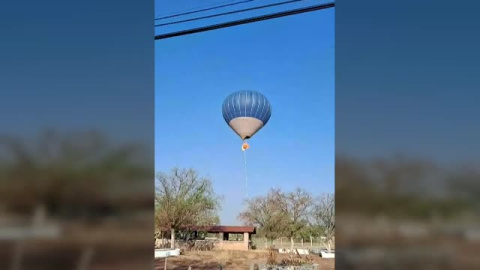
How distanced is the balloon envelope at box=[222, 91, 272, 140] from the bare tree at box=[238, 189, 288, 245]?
5466 mm

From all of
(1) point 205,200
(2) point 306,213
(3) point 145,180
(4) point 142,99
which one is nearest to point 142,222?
(3) point 145,180

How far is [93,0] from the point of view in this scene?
50 centimetres

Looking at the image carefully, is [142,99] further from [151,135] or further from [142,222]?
[142,222]

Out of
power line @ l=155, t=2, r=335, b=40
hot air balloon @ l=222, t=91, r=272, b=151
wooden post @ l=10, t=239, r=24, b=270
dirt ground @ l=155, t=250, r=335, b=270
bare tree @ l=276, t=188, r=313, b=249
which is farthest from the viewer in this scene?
bare tree @ l=276, t=188, r=313, b=249

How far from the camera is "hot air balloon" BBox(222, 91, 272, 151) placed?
4.61 meters

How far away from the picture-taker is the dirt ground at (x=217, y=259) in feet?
24.6

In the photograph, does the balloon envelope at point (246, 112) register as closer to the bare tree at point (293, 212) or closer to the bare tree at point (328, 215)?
the bare tree at point (328, 215)

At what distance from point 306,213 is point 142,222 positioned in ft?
32.2

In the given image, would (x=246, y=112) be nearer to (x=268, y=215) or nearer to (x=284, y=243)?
(x=268, y=215)

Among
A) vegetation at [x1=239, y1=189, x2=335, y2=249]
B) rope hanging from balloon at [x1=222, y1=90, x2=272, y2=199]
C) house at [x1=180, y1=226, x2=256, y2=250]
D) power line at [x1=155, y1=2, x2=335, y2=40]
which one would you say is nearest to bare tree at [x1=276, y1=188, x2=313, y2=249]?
vegetation at [x1=239, y1=189, x2=335, y2=249]

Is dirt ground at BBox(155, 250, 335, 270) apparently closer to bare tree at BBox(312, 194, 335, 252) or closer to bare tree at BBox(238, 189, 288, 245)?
bare tree at BBox(238, 189, 288, 245)

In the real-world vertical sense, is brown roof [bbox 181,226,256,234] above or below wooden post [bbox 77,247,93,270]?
below

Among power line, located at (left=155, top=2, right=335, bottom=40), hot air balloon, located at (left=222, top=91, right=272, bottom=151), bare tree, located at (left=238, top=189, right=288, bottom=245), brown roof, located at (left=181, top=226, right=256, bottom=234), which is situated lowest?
brown roof, located at (left=181, top=226, right=256, bottom=234)

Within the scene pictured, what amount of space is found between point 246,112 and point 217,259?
515 centimetres
